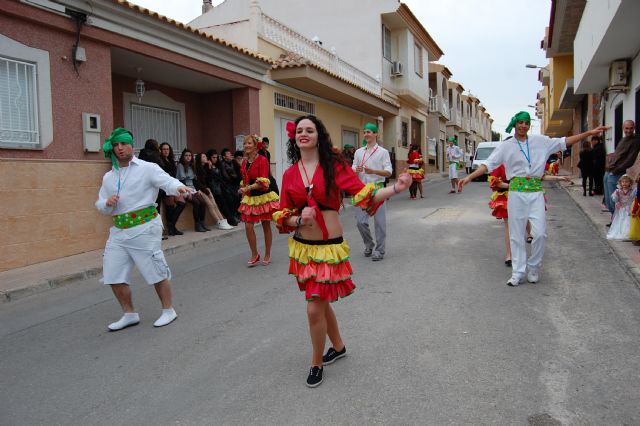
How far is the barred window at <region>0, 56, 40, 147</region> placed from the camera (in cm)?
766

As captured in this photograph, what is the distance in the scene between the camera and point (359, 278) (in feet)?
20.7

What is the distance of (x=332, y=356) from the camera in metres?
3.79

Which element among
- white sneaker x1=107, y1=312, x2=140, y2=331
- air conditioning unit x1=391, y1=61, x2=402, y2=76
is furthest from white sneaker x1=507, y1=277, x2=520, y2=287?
air conditioning unit x1=391, y1=61, x2=402, y2=76

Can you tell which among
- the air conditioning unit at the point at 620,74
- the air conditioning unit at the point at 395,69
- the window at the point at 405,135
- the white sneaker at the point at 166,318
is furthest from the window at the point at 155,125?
the window at the point at 405,135

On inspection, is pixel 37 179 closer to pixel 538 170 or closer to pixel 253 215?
pixel 253 215

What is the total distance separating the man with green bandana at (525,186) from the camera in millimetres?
5805

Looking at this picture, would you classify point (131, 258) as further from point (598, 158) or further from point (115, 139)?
point (598, 158)

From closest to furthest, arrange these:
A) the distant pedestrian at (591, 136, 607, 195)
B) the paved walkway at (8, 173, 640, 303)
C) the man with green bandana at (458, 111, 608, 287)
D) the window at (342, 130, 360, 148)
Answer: the man with green bandana at (458, 111, 608, 287), the paved walkway at (8, 173, 640, 303), the distant pedestrian at (591, 136, 607, 195), the window at (342, 130, 360, 148)

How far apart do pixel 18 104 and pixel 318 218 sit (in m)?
6.60

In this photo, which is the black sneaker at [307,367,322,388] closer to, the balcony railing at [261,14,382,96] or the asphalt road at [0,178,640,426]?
the asphalt road at [0,178,640,426]

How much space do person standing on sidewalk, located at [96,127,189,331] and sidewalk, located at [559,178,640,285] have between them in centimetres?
514

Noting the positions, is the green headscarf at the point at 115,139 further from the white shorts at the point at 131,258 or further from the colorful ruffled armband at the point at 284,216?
the colorful ruffled armband at the point at 284,216

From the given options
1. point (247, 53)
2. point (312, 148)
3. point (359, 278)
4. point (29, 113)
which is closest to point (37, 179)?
point (29, 113)

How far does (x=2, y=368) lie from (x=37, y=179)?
4454 mm
